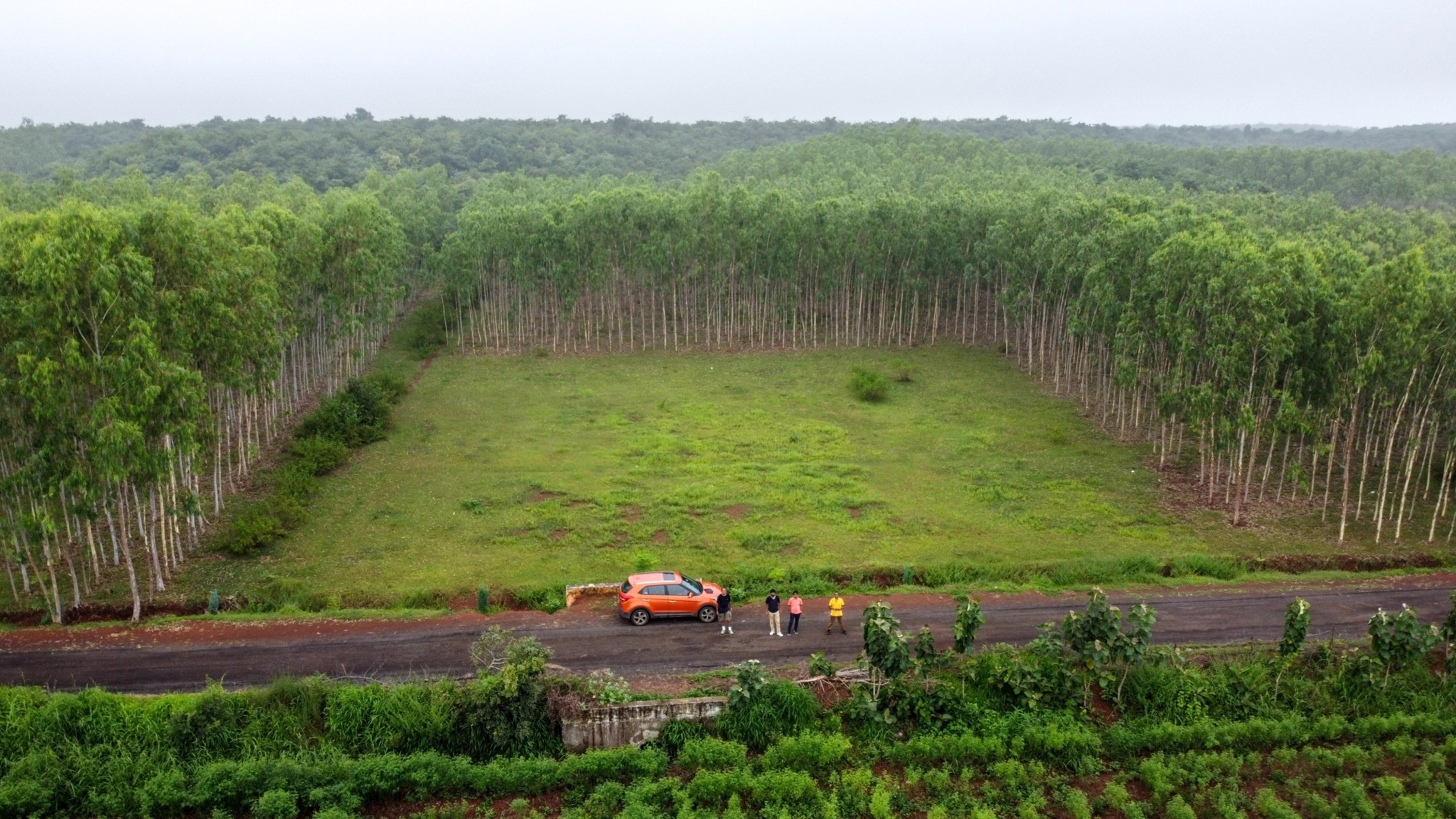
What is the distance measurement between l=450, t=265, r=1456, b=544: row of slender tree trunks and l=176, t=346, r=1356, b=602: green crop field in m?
3.13

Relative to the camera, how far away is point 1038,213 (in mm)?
65875

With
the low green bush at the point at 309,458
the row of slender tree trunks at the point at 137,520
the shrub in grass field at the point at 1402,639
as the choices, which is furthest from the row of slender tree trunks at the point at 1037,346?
the row of slender tree trunks at the point at 137,520

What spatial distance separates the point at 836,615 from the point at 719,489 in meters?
15.1

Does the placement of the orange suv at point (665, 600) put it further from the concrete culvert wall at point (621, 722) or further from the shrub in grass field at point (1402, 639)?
the shrub in grass field at point (1402, 639)

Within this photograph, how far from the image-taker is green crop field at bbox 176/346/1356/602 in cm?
3562

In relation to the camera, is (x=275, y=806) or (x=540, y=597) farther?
(x=540, y=597)

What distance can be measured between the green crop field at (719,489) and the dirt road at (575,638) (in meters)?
3.16

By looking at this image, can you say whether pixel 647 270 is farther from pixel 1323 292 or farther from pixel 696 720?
pixel 696 720

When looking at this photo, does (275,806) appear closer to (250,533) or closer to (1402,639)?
(250,533)

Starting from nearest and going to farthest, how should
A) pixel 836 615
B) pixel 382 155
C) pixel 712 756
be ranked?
pixel 712 756 → pixel 836 615 → pixel 382 155

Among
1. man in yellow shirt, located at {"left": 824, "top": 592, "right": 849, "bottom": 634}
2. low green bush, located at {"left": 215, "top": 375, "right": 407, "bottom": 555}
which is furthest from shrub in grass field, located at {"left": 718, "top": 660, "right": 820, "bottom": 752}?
low green bush, located at {"left": 215, "top": 375, "right": 407, "bottom": 555}

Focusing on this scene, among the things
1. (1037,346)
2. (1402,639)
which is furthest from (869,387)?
(1402,639)

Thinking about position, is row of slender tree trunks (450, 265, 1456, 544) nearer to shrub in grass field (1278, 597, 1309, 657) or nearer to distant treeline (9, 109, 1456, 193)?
shrub in grass field (1278, 597, 1309, 657)

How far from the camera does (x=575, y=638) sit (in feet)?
94.0
